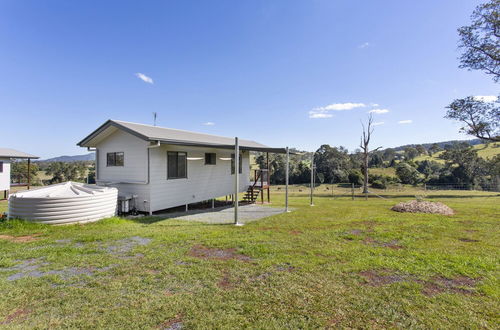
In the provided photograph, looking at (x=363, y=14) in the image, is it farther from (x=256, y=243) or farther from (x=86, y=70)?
(x=86, y=70)

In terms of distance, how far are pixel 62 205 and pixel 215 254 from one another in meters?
5.34

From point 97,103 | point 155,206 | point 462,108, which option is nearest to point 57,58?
point 97,103

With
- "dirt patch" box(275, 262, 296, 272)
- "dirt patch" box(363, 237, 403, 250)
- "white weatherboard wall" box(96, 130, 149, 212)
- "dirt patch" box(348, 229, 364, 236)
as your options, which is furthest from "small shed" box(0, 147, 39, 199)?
"dirt patch" box(363, 237, 403, 250)

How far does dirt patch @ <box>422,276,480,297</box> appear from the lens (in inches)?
125

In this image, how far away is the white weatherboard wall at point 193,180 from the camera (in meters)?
8.84

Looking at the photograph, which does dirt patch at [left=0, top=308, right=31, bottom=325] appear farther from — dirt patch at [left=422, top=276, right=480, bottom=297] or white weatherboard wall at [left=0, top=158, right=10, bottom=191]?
white weatherboard wall at [left=0, top=158, right=10, bottom=191]

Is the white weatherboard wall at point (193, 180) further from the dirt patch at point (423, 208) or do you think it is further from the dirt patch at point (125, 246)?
the dirt patch at point (423, 208)

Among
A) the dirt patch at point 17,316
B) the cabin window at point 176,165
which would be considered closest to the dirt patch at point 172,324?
the dirt patch at point 17,316

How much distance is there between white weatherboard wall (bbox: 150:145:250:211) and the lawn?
2846 millimetres

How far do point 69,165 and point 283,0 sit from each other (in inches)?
1392

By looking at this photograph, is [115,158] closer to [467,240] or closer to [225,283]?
[225,283]

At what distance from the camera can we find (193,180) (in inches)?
416

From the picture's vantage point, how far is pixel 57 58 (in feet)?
39.0

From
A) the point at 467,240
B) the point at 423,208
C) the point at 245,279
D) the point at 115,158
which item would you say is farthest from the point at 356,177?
the point at 245,279
